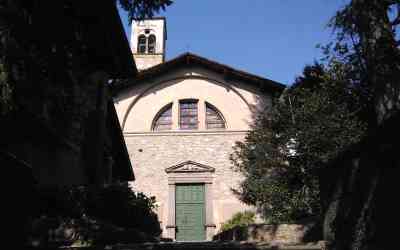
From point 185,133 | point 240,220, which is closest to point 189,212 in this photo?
point 240,220

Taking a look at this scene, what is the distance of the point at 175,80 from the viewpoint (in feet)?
60.0

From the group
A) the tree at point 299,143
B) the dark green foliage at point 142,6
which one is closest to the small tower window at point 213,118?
the tree at point 299,143

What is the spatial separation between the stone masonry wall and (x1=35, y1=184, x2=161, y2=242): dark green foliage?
6.35 metres

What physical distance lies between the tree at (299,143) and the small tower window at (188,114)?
3.31 metres

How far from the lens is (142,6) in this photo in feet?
18.8

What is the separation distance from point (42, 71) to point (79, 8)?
3.16ft

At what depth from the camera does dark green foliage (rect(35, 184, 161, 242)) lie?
706 centimetres

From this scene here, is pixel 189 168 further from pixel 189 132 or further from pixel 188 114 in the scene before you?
pixel 188 114

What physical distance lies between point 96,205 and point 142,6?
4195mm

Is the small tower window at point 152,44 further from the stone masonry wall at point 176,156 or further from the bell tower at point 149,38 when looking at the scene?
the stone masonry wall at point 176,156

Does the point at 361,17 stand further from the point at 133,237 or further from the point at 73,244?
the point at 73,244

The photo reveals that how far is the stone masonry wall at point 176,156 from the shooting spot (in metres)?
16.6

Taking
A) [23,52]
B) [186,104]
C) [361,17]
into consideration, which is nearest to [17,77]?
[23,52]

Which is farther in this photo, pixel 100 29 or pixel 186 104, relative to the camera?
pixel 186 104
